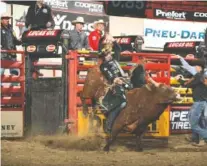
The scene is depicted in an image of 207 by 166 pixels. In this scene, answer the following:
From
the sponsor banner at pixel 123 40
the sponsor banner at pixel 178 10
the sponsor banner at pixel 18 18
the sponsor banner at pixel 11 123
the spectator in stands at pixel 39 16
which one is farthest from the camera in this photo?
the sponsor banner at pixel 178 10

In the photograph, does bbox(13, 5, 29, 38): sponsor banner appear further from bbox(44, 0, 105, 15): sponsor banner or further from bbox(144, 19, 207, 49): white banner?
bbox(144, 19, 207, 49): white banner

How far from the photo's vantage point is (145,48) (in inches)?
693

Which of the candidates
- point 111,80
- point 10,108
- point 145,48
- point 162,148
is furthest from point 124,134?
point 145,48

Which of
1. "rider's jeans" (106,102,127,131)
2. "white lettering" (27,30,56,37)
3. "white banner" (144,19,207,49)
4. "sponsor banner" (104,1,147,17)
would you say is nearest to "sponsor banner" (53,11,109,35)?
"sponsor banner" (104,1,147,17)

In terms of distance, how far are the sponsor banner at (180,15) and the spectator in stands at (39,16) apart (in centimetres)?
795

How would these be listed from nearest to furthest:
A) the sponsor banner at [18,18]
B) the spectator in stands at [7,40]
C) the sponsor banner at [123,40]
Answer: the spectator in stands at [7,40] < the sponsor banner at [123,40] < the sponsor banner at [18,18]

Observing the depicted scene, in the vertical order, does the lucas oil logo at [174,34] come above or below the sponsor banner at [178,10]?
below

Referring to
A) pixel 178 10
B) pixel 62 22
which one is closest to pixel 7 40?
pixel 62 22

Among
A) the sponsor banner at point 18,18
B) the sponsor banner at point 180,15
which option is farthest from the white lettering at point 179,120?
the sponsor banner at point 180,15

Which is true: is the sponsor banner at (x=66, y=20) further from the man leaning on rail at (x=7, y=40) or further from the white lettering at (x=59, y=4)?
the man leaning on rail at (x=7, y=40)

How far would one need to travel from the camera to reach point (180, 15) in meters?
19.0

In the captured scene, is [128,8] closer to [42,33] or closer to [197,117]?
[42,33]

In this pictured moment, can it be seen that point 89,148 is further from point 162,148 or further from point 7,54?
point 7,54

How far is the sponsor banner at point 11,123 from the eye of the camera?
995 cm
